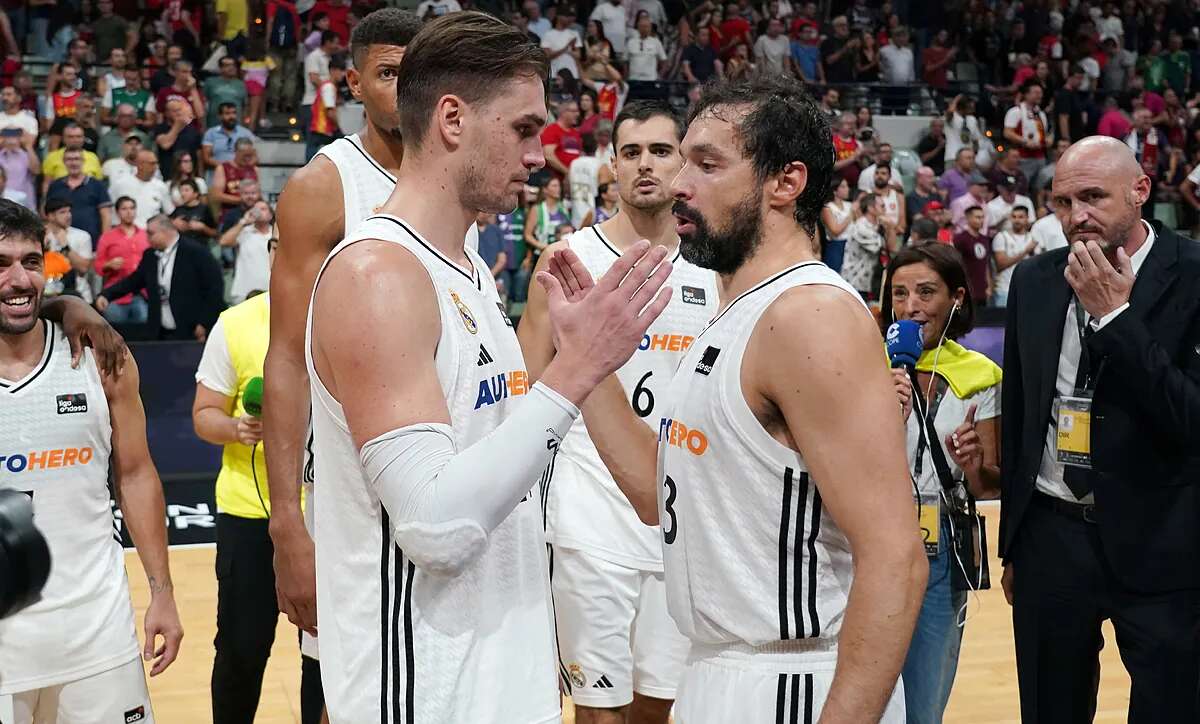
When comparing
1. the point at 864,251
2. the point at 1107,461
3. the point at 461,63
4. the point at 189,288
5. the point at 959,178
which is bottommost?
the point at 864,251

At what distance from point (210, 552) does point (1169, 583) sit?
20.0ft

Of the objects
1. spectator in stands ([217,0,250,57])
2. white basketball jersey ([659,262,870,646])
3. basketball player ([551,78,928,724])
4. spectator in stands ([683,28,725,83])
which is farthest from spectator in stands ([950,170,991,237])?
white basketball jersey ([659,262,870,646])

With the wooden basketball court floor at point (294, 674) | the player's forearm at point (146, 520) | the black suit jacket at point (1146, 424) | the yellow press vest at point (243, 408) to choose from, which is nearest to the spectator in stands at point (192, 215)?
the wooden basketball court floor at point (294, 674)

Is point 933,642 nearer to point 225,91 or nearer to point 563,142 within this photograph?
point 563,142

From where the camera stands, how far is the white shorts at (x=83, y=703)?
148 inches

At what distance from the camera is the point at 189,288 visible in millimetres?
10883

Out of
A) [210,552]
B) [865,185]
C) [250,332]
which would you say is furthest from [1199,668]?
[865,185]

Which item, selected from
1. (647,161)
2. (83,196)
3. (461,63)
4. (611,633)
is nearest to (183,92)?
(83,196)

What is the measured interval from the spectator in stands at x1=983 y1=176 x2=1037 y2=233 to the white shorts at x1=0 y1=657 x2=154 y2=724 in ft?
43.7

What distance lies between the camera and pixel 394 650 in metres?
2.49

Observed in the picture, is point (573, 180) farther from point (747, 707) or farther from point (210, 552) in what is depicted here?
point (747, 707)

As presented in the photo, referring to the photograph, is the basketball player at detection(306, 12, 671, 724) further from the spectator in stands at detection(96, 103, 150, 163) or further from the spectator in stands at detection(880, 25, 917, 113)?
the spectator in stands at detection(880, 25, 917, 113)

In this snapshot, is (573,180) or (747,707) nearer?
(747,707)

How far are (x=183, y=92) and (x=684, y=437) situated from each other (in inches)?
519
